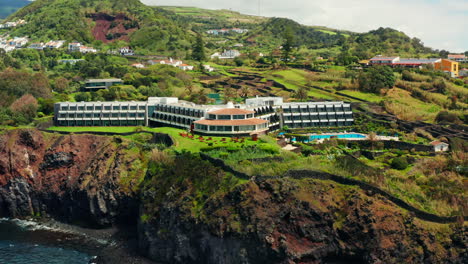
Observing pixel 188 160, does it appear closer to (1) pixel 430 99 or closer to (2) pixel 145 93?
(2) pixel 145 93

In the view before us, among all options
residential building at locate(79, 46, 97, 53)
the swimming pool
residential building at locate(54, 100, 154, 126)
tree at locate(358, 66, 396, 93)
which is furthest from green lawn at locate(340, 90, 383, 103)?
residential building at locate(79, 46, 97, 53)

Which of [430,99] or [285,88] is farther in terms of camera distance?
[285,88]

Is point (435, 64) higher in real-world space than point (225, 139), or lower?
higher

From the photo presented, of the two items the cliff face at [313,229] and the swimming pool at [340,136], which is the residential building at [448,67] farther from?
the cliff face at [313,229]

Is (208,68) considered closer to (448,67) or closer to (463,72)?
(448,67)

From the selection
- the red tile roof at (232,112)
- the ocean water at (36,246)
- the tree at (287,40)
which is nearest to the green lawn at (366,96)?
the tree at (287,40)

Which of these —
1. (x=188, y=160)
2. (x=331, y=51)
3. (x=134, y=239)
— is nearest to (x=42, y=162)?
(x=134, y=239)

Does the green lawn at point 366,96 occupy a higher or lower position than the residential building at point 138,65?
lower
